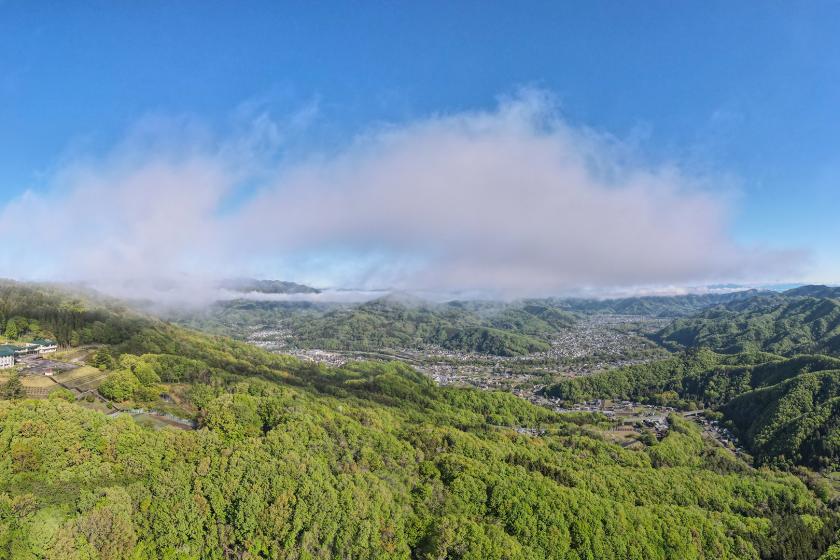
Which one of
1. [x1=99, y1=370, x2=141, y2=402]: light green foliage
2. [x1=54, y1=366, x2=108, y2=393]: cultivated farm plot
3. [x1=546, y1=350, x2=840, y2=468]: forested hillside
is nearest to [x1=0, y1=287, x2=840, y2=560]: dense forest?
[x1=99, y1=370, x2=141, y2=402]: light green foliage

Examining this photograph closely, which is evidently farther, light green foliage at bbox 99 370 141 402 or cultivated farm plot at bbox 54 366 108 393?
cultivated farm plot at bbox 54 366 108 393

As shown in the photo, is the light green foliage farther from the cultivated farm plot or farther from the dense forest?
the cultivated farm plot

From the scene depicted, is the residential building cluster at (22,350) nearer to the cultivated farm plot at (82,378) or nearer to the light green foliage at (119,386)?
the cultivated farm plot at (82,378)

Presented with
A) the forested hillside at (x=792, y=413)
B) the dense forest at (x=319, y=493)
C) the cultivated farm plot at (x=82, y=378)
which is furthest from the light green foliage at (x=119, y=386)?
the forested hillside at (x=792, y=413)

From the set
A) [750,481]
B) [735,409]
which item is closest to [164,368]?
[750,481]

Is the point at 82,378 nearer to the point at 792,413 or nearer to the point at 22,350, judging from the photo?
the point at 22,350

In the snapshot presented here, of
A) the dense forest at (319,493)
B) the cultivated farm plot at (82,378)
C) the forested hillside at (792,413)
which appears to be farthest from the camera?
the forested hillside at (792,413)
